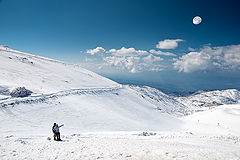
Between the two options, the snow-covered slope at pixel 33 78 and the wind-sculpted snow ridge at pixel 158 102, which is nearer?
the snow-covered slope at pixel 33 78

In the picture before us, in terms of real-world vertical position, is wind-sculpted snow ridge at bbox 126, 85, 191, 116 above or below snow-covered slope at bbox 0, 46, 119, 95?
below

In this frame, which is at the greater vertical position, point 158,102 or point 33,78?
point 33,78

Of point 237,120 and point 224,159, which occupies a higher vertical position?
point 224,159

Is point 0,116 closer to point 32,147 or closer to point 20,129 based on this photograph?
point 20,129

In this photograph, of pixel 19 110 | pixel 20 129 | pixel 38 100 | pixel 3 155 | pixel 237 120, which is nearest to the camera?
pixel 3 155

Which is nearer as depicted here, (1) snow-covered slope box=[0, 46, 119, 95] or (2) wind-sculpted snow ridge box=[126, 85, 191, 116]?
(1) snow-covered slope box=[0, 46, 119, 95]

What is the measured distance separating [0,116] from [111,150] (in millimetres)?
16727

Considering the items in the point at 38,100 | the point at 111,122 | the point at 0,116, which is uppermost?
the point at 38,100

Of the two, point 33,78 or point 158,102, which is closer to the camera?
point 33,78

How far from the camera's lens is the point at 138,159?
30.1ft

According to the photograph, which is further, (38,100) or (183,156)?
(38,100)

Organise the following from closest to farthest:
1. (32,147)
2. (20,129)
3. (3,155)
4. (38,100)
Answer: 1. (3,155)
2. (32,147)
3. (20,129)
4. (38,100)

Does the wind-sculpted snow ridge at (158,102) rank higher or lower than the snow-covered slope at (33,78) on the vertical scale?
lower

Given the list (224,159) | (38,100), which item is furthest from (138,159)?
(38,100)
